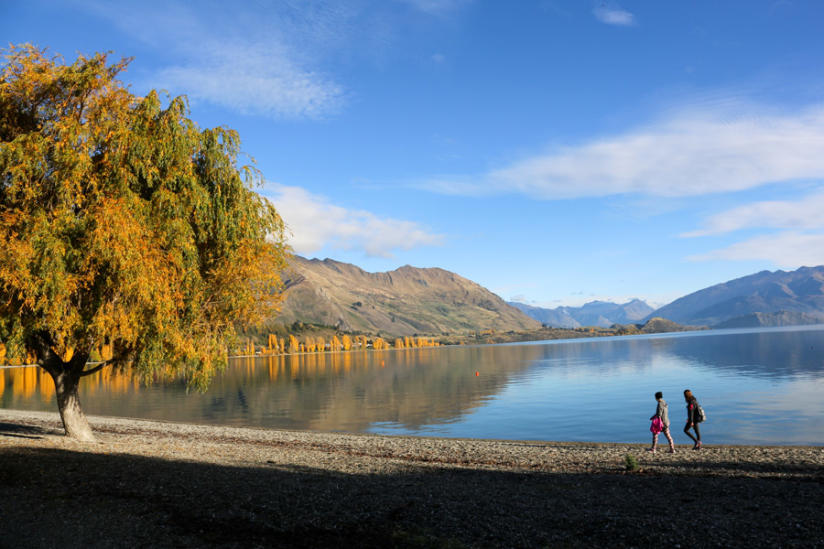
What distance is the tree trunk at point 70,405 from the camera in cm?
2772

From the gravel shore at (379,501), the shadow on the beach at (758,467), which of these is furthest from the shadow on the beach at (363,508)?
the shadow on the beach at (758,467)

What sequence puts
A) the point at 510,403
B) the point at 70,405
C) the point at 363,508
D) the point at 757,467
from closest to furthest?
the point at 363,508
the point at 757,467
the point at 70,405
the point at 510,403

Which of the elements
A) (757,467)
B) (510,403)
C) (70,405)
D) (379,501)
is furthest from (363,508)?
(510,403)

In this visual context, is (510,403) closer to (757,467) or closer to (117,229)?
(757,467)

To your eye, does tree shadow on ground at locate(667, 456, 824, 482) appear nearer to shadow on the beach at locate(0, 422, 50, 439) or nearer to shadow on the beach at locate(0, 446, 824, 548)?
shadow on the beach at locate(0, 446, 824, 548)

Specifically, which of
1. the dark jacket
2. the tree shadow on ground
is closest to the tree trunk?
the tree shadow on ground

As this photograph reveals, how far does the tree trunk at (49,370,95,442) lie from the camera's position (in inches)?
1091

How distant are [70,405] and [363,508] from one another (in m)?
21.3

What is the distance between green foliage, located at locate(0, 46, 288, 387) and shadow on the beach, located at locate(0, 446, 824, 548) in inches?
237

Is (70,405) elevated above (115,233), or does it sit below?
below

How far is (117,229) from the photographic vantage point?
22625 millimetres

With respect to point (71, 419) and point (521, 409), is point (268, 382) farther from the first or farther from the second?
point (71, 419)

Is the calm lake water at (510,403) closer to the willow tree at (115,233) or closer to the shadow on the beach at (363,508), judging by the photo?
the willow tree at (115,233)

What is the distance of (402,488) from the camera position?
65.5 feet
